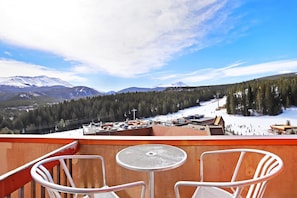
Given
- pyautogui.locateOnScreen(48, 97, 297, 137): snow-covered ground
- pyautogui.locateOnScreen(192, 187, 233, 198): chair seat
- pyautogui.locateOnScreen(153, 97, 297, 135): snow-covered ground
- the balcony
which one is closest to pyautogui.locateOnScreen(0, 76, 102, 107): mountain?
pyautogui.locateOnScreen(48, 97, 297, 137): snow-covered ground

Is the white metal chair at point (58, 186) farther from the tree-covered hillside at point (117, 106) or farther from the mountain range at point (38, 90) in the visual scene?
the mountain range at point (38, 90)

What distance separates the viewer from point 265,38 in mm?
5047

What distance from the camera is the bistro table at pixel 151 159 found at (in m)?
1.36

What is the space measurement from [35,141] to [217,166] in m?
1.76

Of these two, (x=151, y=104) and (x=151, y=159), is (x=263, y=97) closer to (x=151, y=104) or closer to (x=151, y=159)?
(x=151, y=104)

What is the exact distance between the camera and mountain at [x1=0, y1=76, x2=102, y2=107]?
154 inches

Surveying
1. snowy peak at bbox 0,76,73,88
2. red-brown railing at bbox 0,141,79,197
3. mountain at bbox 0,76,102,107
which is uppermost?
snowy peak at bbox 0,76,73,88

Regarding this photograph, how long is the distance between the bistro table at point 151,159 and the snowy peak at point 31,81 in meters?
3.72

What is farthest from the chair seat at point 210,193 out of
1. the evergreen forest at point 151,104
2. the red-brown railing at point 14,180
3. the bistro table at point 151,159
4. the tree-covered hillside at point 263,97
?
the tree-covered hillside at point 263,97

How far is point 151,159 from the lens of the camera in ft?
4.94

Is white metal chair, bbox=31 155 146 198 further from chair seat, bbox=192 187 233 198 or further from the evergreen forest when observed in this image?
the evergreen forest

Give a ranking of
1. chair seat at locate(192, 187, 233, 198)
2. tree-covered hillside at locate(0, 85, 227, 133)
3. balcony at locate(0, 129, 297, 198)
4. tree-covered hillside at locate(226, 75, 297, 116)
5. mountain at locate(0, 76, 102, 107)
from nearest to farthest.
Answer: chair seat at locate(192, 187, 233, 198) < balcony at locate(0, 129, 297, 198) < tree-covered hillside at locate(0, 85, 227, 133) < tree-covered hillside at locate(226, 75, 297, 116) < mountain at locate(0, 76, 102, 107)

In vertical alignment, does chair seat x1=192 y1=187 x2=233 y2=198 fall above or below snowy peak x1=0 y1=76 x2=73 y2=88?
below

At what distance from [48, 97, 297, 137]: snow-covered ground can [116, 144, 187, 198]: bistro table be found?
1.36 metres
